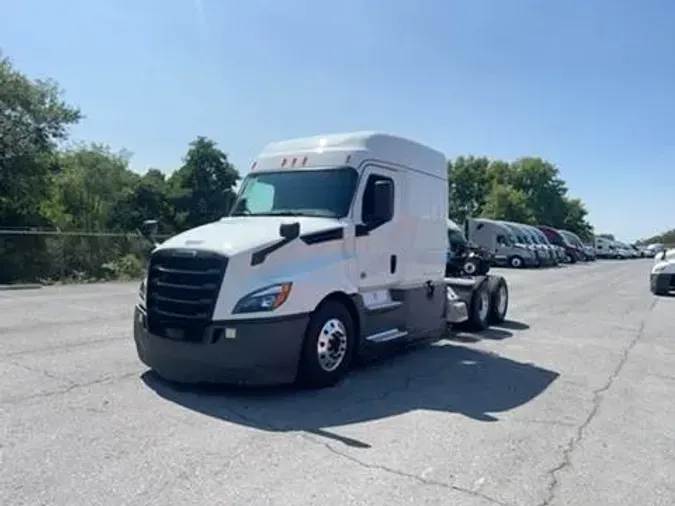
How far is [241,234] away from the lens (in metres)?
6.09

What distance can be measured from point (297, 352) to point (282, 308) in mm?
505

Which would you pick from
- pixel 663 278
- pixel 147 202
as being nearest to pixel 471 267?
pixel 663 278

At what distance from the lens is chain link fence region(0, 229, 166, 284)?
16.8 meters

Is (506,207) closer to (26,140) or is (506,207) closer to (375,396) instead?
(26,140)

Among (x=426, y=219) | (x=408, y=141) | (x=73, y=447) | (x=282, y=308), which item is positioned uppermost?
(x=408, y=141)

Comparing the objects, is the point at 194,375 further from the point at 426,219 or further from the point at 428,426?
the point at 426,219

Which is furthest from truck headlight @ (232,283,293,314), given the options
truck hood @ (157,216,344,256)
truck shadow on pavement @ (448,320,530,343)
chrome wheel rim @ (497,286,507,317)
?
chrome wheel rim @ (497,286,507,317)

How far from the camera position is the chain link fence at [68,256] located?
1675cm

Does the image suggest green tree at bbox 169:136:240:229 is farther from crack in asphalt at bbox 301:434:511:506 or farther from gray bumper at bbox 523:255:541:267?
crack in asphalt at bbox 301:434:511:506

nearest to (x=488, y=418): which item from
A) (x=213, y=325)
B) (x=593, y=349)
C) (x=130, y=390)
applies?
(x=213, y=325)

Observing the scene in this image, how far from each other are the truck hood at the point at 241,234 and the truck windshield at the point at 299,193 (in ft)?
0.57

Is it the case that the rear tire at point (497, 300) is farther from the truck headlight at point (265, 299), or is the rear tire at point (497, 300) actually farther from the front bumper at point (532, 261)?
the front bumper at point (532, 261)

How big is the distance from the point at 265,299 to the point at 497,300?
23.7 feet

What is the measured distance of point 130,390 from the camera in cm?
575
